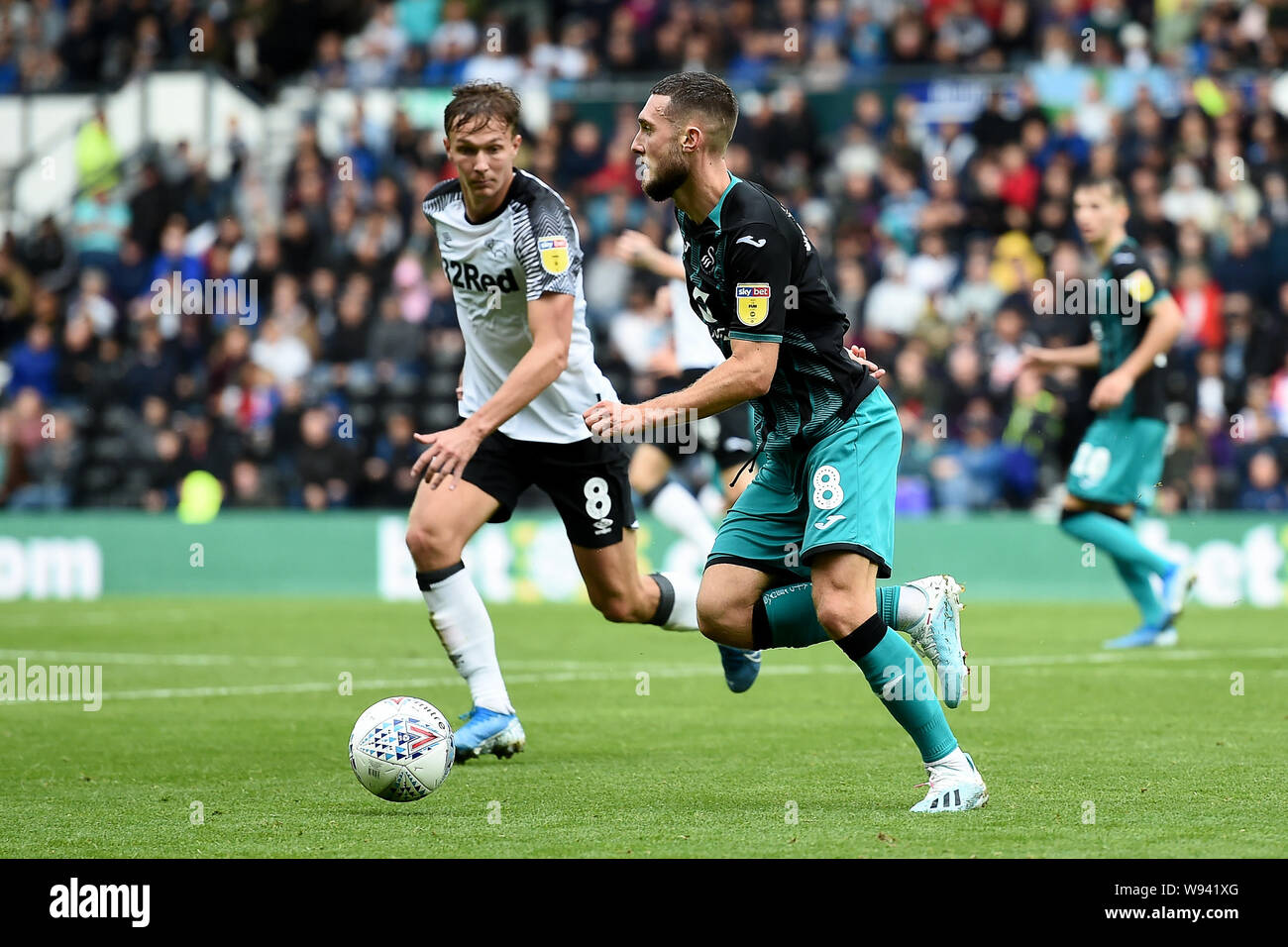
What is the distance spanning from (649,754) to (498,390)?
1.64 m

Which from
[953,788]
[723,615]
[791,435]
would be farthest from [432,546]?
[953,788]

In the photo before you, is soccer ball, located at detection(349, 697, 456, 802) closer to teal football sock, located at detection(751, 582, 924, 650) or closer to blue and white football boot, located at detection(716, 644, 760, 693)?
teal football sock, located at detection(751, 582, 924, 650)

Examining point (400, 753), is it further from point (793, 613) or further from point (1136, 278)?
point (1136, 278)

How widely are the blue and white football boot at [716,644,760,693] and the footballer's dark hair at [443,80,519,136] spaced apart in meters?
2.42

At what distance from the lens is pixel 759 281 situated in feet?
19.4

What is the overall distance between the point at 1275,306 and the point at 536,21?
34.2 ft

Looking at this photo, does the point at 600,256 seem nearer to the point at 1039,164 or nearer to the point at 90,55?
the point at 1039,164

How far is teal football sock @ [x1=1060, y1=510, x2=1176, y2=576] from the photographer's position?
12.3 metres

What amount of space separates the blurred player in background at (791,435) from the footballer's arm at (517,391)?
943 mm

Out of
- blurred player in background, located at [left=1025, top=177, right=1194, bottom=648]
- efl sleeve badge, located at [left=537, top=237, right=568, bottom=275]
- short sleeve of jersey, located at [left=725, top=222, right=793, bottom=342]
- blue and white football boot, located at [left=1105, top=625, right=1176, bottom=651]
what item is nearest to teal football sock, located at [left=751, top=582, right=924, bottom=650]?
short sleeve of jersey, located at [left=725, top=222, right=793, bottom=342]

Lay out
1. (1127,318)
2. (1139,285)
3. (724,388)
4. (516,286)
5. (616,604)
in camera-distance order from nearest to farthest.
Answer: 1. (724,388)
2. (516,286)
3. (616,604)
4. (1139,285)
5. (1127,318)

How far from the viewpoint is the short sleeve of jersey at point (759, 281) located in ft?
19.4

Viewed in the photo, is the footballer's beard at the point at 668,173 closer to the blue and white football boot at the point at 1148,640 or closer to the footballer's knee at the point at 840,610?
the footballer's knee at the point at 840,610

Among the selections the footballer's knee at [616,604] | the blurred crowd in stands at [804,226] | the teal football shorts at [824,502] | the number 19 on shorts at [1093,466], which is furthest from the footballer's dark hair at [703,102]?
the blurred crowd in stands at [804,226]
